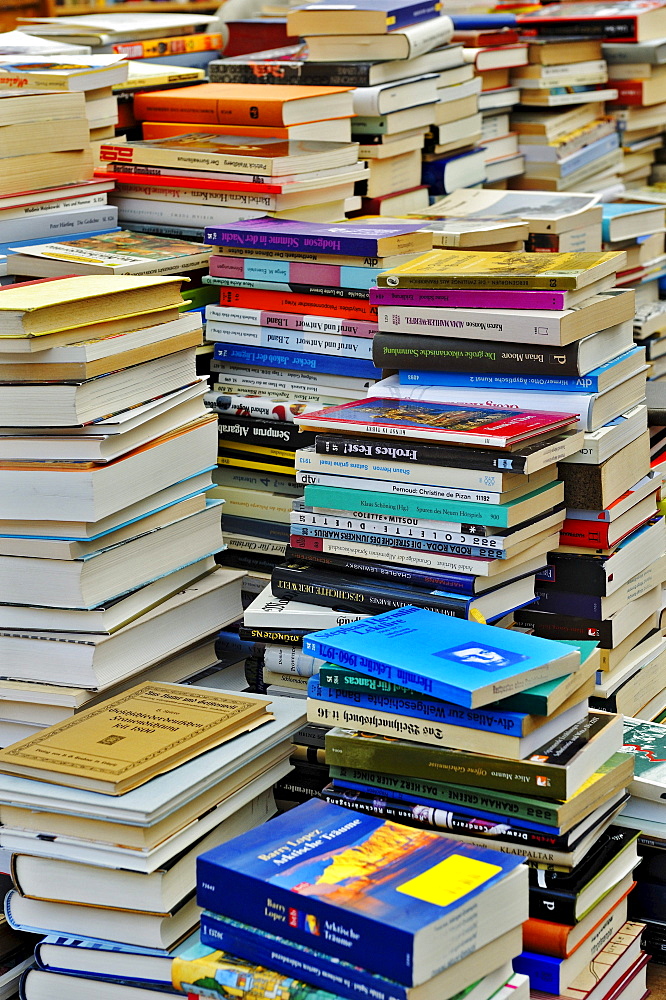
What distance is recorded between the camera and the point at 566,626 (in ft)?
5.93

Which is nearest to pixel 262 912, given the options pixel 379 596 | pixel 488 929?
pixel 488 929

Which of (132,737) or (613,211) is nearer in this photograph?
(132,737)

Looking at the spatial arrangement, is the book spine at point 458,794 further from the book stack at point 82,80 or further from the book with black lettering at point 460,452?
the book stack at point 82,80

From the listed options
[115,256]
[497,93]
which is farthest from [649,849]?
[497,93]

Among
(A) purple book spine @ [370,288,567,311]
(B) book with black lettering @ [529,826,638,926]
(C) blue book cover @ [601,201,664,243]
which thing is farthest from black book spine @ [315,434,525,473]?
(C) blue book cover @ [601,201,664,243]

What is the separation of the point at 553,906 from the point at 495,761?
0.54ft

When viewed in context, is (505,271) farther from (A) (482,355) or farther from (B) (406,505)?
(B) (406,505)

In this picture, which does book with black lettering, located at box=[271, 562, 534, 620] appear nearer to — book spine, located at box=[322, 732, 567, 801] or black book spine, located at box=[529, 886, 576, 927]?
book spine, located at box=[322, 732, 567, 801]

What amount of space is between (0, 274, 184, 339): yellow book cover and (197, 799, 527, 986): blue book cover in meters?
0.67

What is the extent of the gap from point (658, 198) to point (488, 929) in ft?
7.58

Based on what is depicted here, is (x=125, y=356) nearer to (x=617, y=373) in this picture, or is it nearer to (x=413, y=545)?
(x=413, y=545)

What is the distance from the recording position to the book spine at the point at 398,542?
163cm

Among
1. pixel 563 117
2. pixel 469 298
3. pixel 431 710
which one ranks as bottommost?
pixel 431 710

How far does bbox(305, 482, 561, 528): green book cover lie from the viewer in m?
1.62
